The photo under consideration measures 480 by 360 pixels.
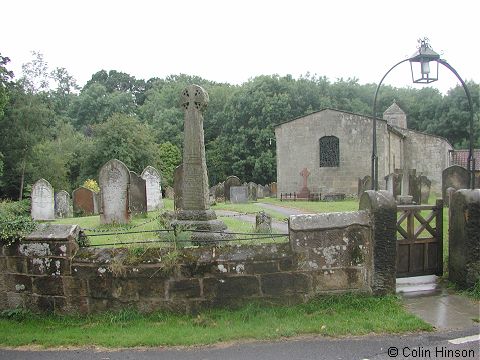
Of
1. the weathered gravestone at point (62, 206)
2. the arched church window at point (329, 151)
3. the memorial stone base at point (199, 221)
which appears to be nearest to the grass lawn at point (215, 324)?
the memorial stone base at point (199, 221)

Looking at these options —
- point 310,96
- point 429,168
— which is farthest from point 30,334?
point 310,96

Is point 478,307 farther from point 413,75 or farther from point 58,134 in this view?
point 58,134

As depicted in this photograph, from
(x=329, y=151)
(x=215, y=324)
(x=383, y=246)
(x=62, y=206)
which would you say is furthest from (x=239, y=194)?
(x=215, y=324)

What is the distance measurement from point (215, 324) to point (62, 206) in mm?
18425

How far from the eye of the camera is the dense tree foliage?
126ft

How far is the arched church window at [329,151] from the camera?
33.3 metres

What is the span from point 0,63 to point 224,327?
3408cm

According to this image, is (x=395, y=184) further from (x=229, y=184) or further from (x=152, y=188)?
(x=152, y=188)

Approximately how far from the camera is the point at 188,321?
5.35 meters

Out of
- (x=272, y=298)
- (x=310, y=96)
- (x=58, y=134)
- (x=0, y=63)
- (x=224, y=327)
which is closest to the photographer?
(x=224, y=327)

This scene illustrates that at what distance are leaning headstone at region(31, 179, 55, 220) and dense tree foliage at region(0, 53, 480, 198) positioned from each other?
13.5 m

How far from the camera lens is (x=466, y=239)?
6434 millimetres

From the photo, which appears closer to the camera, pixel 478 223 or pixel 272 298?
pixel 272 298

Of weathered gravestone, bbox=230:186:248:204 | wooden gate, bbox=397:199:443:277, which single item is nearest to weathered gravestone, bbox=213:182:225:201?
weathered gravestone, bbox=230:186:248:204
